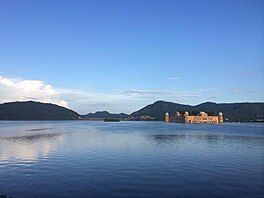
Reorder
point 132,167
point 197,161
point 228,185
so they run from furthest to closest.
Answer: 1. point 197,161
2. point 132,167
3. point 228,185

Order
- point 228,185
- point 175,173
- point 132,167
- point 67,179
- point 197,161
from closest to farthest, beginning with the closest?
point 228,185, point 67,179, point 175,173, point 132,167, point 197,161

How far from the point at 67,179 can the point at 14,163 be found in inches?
690

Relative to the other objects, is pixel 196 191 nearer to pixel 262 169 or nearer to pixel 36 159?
pixel 262 169

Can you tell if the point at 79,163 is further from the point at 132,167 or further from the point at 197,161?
the point at 197,161

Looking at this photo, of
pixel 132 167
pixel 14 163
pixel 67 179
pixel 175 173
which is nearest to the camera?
pixel 67 179

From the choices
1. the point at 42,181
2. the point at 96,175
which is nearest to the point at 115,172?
the point at 96,175

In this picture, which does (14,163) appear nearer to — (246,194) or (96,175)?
(96,175)

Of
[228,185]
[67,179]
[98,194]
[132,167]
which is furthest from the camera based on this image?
[132,167]

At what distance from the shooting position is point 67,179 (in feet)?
135

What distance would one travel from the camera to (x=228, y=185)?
1515 inches

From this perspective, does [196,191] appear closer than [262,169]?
Yes

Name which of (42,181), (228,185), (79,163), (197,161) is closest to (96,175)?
(42,181)

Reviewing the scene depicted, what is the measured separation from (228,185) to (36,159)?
120ft

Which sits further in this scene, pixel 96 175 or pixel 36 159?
pixel 36 159
